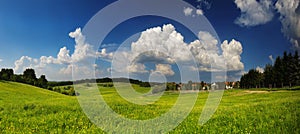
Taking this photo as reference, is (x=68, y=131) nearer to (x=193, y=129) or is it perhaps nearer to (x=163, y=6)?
(x=193, y=129)

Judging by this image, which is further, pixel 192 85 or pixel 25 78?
pixel 25 78

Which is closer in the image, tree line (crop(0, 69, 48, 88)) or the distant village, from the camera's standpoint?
the distant village

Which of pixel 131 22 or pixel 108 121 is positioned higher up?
pixel 131 22

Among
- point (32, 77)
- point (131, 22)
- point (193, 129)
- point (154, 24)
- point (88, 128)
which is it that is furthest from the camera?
point (32, 77)

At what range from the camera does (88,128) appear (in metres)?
10.4

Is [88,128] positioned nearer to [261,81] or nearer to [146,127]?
[146,127]

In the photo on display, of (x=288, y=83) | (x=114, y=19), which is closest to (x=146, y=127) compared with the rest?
(x=114, y=19)

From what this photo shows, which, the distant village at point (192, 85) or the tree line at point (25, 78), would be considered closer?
the distant village at point (192, 85)

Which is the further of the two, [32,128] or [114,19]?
[32,128]

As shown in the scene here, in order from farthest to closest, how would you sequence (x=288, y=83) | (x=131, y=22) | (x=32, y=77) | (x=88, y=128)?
(x=32, y=77) → (x=288, y=83) → (x=131, y=22) → (x=88, y=128)

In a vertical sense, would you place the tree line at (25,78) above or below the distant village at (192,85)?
above

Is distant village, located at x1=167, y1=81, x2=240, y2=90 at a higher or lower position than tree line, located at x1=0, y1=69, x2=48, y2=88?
lower

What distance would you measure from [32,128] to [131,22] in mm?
6293

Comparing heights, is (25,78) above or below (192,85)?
above
